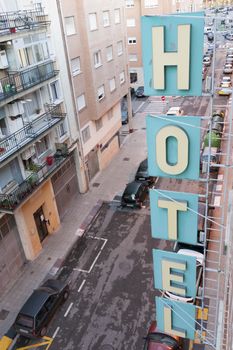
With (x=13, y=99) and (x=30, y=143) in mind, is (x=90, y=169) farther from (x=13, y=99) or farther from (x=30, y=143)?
(x=13, y=99)

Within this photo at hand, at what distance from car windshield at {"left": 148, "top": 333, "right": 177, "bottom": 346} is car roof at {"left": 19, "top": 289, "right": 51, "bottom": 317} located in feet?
20.4

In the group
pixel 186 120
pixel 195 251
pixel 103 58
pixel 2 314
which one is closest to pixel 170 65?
pixel 186 120

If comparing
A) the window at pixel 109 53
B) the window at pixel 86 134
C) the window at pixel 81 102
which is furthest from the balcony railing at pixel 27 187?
the window at pixel 109 53

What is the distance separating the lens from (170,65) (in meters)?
8.94

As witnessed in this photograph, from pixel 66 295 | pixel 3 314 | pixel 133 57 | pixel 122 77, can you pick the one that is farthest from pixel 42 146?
pixel 133 57

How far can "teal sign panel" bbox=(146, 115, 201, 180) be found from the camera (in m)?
9.16

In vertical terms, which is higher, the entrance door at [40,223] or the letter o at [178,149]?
the letter o at [178,149]

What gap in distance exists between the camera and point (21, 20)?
2070cm

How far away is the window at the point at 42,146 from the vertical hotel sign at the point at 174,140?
1559 cm

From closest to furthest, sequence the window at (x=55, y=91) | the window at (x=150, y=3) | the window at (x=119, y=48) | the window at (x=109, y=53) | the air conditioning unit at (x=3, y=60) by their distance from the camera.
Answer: the air conditioning unit at (x=3, y=60)
the window at (x=55, y=91)
the window at (x=109, y=53)
the window at (x=119, y=48)
the window at (x=150, y=3)

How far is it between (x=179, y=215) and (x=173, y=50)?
4.71m

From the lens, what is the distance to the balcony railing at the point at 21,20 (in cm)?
1941

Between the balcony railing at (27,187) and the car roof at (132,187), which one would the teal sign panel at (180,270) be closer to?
the balcony railing at (27,187)

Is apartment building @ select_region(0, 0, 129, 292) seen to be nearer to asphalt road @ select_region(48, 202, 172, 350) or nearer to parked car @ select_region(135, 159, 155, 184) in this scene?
asphalt road @ select_region(48, 202, 172, 350)
